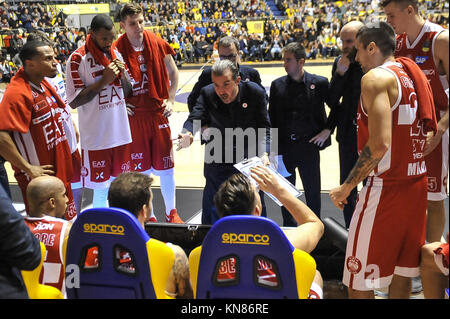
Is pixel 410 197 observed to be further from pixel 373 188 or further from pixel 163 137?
pixel 163 137

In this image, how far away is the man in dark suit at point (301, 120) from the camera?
425 centimetres

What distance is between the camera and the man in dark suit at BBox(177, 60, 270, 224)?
4.06 metres

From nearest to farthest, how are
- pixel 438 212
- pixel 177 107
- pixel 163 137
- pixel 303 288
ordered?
pixel 303 288, pixel 438 212, pixel 163 137, pixel 177 107

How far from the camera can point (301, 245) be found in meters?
2.31

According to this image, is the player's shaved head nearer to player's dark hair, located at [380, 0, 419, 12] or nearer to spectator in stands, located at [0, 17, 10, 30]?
player's dark hair, located at [380, 0, 419, 12]

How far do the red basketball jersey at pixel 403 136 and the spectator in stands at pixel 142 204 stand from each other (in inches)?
44.7

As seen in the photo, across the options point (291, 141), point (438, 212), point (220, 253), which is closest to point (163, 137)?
point (291, 141)

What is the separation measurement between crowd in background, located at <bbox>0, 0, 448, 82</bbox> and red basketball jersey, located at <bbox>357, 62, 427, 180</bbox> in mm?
11121

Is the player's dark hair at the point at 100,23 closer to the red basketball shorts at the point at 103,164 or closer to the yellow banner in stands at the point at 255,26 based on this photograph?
the red basketball shorts at the point at 103,164

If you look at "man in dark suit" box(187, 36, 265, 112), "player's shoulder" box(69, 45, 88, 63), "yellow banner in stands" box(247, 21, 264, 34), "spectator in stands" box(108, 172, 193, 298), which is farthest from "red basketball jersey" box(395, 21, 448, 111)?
"yellow banner in stands" box(247, 21, 264, 34)

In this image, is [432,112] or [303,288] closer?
[303,288]
